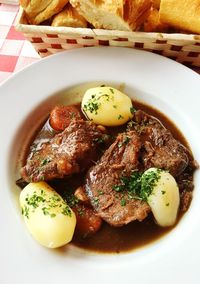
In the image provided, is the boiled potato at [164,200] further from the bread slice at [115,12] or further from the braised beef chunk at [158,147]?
the bread slice at [115,12]

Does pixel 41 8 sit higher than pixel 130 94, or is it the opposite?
pixel 41 8

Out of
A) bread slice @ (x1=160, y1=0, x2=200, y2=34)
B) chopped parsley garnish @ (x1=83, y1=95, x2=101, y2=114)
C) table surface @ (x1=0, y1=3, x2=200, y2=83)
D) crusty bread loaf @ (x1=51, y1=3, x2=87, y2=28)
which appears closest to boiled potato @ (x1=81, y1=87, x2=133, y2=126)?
chopped parsley garnish @ (x1=83, y1=95, x2=101, y2=114)

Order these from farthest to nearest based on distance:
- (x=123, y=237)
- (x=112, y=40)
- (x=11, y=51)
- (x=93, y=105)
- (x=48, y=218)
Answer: (x=11, y=51) → (x=112, y=40) → (x=93, y=105) → (x=123, y=237) → (x=48, y=218)

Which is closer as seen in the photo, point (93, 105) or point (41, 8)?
point (93, 105)

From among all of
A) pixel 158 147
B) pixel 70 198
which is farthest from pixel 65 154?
pixel 158 147

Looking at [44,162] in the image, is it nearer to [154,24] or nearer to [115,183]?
[115,183]

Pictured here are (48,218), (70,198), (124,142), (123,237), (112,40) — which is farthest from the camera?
(112,40)

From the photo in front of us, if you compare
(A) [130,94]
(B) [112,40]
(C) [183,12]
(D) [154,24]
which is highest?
(C) [183,12]

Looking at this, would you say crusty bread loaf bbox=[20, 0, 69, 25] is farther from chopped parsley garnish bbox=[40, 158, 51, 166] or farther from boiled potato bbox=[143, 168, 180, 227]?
boiled potato bbox=[143, 168, 180, 227]
